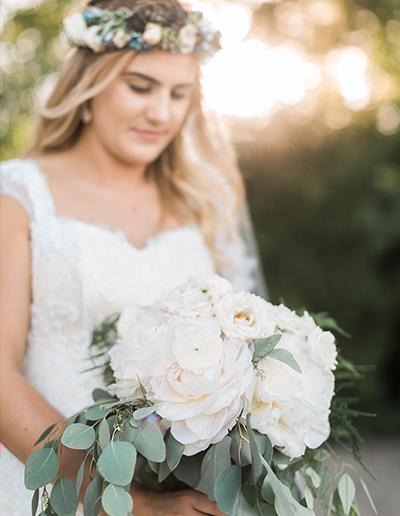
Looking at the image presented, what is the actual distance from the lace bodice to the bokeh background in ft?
12.6

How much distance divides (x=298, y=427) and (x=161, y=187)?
1.84m

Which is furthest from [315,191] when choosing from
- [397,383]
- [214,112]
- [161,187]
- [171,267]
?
[171,267]

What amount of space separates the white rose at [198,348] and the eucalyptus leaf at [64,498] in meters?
0.46

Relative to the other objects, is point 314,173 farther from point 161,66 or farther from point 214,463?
point 214,463

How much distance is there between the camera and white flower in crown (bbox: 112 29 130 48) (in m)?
2.50

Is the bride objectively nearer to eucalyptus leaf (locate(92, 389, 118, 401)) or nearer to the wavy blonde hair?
the wavy blonde hair

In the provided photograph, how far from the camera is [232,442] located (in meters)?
1.55

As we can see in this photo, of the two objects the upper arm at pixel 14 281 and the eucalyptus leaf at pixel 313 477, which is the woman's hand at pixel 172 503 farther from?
the upper arm at pixel 14 281

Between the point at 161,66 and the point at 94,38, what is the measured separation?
34 cm

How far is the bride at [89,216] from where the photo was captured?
2186 millimetres

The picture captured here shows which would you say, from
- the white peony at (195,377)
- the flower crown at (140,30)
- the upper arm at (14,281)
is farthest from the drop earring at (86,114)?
the white peony at (195,377)

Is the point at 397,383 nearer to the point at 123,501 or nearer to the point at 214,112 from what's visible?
the point at 214,112

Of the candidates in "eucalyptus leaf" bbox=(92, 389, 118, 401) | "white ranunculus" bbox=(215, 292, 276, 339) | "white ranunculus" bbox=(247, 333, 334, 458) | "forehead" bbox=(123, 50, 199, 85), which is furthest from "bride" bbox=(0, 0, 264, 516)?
"white ranunculus" bbox=(215, 292, 276, 339)

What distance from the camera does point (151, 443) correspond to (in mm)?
1479
